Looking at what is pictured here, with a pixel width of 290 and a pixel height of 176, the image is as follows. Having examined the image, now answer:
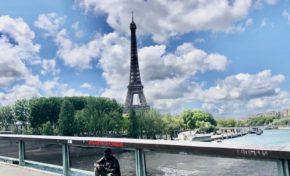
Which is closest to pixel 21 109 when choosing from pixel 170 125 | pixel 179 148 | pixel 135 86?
pixel 135 86

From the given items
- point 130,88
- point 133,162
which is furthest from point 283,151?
point 130,88

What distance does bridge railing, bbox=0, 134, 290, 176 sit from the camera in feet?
15.4

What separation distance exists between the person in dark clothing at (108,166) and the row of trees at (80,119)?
7414 cm

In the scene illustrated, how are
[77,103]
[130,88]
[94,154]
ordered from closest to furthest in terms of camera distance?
[94,154], [77,103], [130,88]

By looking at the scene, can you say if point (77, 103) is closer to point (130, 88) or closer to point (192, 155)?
point (130, 88)

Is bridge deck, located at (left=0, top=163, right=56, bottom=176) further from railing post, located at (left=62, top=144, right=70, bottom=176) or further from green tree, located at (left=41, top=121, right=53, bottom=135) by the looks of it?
green tree, located at (left=41, top=121, right=53, bottom=135)

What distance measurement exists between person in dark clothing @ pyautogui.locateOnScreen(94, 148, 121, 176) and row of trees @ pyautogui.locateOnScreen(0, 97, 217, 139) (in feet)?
243

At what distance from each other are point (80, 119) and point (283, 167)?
3299 inches

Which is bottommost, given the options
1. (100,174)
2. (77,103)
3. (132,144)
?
(100,174)

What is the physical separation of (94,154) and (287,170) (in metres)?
4.52

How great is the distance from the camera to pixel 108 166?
22.1 ft

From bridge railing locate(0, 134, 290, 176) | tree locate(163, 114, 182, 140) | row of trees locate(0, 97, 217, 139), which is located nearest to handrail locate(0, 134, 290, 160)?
bridge railing locate(0, 134, 290, 176)

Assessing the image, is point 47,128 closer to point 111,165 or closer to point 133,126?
point 133,126

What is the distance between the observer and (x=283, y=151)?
4.55m
